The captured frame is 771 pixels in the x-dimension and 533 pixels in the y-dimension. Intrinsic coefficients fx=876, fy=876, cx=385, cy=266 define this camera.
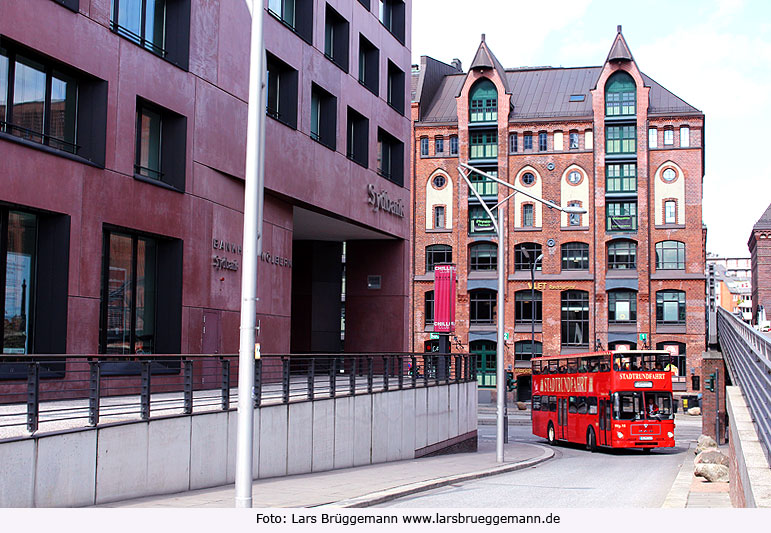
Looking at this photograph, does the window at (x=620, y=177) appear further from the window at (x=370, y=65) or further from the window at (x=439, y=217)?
the window at (x=370, y=65)

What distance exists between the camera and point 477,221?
2776 inches

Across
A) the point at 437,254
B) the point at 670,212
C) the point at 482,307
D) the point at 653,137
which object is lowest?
the point at 482,307

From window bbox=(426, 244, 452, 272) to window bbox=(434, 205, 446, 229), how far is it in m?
1.64

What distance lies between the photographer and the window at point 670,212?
218 ft

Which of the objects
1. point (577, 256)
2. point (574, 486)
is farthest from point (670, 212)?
point (574, 486)

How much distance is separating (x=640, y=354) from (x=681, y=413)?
33714mm

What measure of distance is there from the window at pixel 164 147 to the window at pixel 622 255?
51.3 meters

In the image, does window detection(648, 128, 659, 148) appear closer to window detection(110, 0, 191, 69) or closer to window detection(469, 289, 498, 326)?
window detection(469, 289, 498, 326)

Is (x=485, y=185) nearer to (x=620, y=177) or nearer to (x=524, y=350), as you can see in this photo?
(x=620, y=177)

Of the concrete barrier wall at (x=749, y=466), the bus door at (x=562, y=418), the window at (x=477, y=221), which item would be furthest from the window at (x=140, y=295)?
the window at (x=477, y=221)

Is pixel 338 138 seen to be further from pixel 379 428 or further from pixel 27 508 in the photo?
pixel 27 508

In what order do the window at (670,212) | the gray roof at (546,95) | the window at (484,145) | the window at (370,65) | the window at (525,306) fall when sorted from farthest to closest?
1. the window at (484,145)
2. the gray roof at (546,95)
3. the window at (525,306)
4. the window at (670,212)
5. the window at (370,65)

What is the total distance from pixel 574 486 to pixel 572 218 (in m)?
50.1

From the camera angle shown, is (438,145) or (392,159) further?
(438,145)
